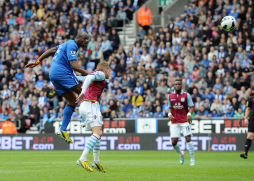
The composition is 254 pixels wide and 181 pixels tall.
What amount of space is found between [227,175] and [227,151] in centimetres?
1050

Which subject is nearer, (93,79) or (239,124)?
(93,79)

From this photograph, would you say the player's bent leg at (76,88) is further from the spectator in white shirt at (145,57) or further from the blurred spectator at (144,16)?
the blurred spectator at (144,16)

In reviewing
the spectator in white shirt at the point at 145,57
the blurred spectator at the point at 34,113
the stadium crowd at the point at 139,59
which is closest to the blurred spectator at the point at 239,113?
the stadium crowd at the point at 139,59

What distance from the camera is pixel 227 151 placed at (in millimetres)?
19891

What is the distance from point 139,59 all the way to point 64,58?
582 inches

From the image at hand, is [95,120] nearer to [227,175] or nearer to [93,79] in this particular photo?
[93,79]

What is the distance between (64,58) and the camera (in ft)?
32.2

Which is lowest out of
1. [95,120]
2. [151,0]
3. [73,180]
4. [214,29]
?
[73,180]

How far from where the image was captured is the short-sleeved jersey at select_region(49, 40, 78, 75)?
9.62 metres

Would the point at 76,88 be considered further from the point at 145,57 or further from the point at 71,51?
the point at 145,57

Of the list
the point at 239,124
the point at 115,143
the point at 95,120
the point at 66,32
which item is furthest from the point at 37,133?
the point at 95,120

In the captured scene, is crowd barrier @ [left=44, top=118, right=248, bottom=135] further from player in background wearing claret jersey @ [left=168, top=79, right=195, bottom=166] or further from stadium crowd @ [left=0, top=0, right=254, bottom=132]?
player in background wearing claret jersey @ [left=168, top=79, right=195, bottom=166]

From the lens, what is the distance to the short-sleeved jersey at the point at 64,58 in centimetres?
962

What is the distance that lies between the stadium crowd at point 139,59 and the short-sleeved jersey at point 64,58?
11.8 m
